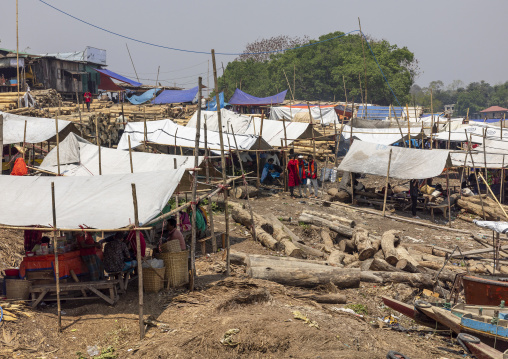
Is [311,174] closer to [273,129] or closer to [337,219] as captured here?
[337,219]

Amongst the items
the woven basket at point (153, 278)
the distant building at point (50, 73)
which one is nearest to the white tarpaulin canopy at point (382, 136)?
the distant building at point (50, 73)

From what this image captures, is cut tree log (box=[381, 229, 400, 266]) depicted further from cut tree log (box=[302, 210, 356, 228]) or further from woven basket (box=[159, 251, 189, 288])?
woven basket (box=[159, 251, 189, 288])

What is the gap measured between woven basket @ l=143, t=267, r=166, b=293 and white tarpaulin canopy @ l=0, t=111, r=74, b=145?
952 centimetres

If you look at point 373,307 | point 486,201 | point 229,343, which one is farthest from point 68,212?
point 486,201

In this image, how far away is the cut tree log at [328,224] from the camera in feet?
44.7

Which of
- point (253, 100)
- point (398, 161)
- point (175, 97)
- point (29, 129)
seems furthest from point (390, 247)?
point (253, 100)

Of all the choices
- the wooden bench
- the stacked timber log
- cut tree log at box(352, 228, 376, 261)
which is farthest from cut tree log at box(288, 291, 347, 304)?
the wooden bench

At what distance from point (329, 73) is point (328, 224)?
3756cm

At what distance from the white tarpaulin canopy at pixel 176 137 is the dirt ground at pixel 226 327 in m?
8.76

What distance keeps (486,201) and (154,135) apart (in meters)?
12.2

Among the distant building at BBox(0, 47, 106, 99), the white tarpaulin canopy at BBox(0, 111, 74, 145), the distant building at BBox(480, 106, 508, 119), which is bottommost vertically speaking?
the white tarpaulin canopy at BBox(0, 111, 74, 145)

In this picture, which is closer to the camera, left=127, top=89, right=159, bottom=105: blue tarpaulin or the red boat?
the red boat

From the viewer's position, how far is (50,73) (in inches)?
1254

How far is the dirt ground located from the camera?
702 centimetres
